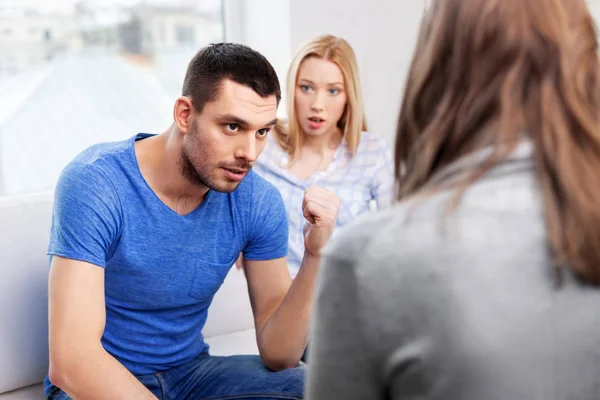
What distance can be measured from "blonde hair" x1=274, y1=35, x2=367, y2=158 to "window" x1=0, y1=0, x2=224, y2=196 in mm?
644

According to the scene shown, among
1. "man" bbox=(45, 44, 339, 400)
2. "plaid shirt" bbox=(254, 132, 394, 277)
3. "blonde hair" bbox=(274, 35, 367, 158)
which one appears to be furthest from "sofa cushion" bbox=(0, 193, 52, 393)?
"blonde hair" bbox=(274, 35, 367, 158)

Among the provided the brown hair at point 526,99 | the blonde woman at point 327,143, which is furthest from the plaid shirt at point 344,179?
the brown hair at point 526,99

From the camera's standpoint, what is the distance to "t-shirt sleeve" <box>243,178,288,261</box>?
1.64 m

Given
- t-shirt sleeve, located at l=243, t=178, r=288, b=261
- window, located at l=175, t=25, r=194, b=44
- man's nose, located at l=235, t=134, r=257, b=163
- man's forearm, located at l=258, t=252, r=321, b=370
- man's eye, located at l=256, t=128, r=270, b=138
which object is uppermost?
window, located at l=175, t=25, r=194, b=44

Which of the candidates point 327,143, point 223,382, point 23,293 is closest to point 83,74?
point 327,143

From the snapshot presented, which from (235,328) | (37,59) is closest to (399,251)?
(235,328)

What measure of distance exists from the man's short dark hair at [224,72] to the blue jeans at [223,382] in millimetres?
Result: 580

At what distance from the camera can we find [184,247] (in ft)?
5.10

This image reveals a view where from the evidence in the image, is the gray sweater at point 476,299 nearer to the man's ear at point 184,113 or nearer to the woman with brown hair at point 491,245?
the woman with brown hair at point 491,245

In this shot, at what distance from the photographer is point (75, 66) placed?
8.55ft

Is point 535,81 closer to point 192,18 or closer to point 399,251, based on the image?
point 399,251

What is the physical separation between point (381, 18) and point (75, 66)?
3.75ft

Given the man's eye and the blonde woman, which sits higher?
the man's eye

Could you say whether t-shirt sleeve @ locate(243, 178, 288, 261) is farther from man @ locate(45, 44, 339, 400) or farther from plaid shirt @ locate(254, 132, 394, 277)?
plaid shirt @ locate(254, 132, 394, 277)
